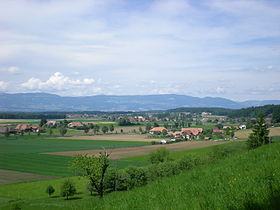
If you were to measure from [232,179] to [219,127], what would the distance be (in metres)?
162

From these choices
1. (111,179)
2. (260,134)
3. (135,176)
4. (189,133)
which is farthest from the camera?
(189,133)

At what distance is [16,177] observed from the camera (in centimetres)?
5888

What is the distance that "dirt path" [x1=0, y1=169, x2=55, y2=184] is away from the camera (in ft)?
183

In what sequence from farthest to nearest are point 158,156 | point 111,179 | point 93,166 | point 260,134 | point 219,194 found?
point 158,156 → point 111,179 → point 260,134 → point 93,166 → point 219,194

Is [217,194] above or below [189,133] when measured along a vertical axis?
above

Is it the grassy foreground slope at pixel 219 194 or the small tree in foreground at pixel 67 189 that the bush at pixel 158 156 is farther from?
the grassy foreground slope at pixel 219 194

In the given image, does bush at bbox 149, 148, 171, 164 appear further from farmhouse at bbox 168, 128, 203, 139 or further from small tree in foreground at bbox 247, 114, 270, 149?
farmhouse at bbox 168, 128, 203, 139

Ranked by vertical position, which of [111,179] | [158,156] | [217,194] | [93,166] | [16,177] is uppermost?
[217,194]

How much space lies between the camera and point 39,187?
51719 millimetres

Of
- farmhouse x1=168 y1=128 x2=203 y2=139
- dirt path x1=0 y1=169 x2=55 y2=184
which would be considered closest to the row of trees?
dirt path x1=0 y1=169 x2=55 y2=184

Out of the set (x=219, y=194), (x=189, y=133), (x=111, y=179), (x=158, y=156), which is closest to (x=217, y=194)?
(x=219, y=194)

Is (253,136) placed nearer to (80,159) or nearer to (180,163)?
(180,163)

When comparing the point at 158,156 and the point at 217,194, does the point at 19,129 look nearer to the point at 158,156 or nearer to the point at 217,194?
the point at 158,156

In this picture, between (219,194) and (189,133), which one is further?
(189,133)
